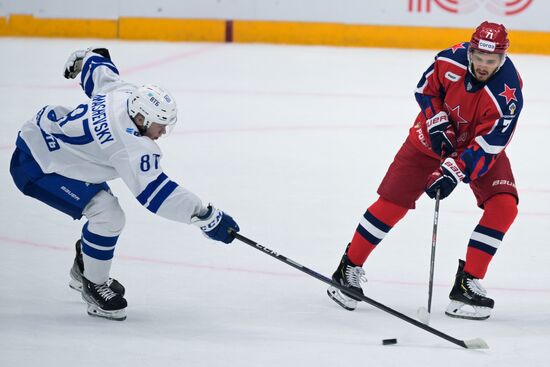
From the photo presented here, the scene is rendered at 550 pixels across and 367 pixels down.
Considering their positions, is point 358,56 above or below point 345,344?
below

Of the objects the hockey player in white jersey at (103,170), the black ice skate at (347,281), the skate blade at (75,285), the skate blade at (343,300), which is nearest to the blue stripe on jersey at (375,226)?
the black ice skate at (347,281)

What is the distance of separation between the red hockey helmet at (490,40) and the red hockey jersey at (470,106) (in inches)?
5.0

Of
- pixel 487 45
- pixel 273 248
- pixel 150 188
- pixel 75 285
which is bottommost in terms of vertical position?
pixel 273 248

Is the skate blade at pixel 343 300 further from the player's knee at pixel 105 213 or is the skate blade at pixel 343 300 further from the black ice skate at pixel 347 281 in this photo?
the player's knee at pixel 105 213

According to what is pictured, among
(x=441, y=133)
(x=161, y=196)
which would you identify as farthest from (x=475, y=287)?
(x=161, y=196)

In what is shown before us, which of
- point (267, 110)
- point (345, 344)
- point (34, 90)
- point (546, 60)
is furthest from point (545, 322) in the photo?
point (546, 60)

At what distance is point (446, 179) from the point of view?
154 inches

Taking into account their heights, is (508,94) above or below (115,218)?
above

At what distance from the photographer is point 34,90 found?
814cm

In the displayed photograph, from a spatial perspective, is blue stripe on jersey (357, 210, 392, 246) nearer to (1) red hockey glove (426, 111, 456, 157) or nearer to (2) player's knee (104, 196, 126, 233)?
(1) red hockey glove (426, 111, 456, 157)

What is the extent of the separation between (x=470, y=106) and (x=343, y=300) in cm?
84

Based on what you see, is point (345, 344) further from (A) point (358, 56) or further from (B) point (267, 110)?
(A) point (358, 56)

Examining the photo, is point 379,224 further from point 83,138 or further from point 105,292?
point 83,138

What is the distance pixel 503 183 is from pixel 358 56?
630 cm
